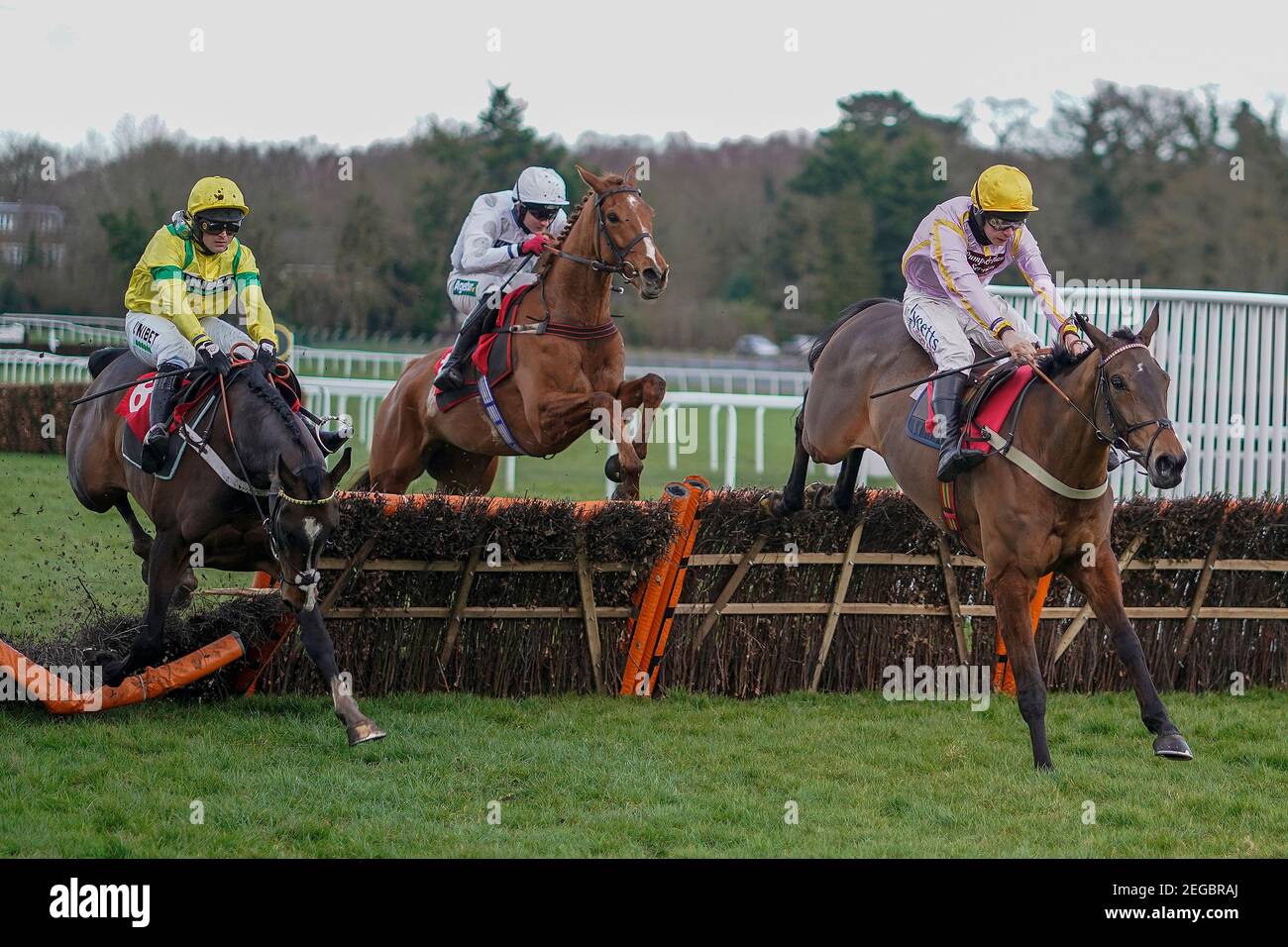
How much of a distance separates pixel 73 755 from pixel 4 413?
9.00 metres

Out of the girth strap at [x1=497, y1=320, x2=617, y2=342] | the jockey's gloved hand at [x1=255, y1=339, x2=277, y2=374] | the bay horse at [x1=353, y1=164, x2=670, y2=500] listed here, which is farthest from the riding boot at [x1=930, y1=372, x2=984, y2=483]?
the jockey's gloved hand at [x1=255, y1=339, x2=277, y2=374]

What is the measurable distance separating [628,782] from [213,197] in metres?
3.07

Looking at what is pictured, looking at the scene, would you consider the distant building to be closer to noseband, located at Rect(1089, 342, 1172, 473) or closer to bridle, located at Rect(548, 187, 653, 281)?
bridle, located at Rect(548, 187, 653, 281)

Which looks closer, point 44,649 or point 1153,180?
point 44,649

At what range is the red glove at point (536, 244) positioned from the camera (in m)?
7.77

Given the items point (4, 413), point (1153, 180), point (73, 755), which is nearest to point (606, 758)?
point (73, 755)

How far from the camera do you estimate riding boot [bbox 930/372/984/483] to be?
596 cm

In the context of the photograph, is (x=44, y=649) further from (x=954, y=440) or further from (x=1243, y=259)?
(x=1243, y=259)

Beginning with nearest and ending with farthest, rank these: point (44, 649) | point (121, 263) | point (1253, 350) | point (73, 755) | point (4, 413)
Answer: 1. point (73, 755)
2. point (44, 649)
3. point (1253, 350)
4. point (4, 413)
5. point (121, 263)

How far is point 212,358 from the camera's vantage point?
618 centimetres

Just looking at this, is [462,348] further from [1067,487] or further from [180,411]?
[1067,487]

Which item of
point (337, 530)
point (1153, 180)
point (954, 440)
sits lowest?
point (337, 530)

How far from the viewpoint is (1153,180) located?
40.5 metres

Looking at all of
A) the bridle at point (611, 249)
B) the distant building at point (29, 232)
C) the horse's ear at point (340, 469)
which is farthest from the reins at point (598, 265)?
the distant building at point (29, 232)
